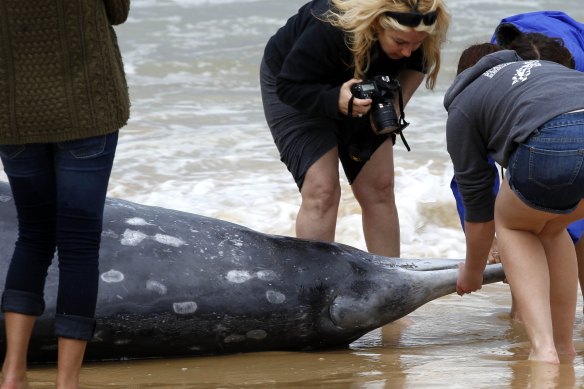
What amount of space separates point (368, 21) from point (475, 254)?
1.20 meters

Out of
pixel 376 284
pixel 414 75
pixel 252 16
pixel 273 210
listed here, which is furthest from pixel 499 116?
pixel 252 16

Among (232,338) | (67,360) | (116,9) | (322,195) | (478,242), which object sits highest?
(116,9)

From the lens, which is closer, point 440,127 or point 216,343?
point 216,343

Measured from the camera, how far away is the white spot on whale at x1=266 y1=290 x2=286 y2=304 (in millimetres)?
4605

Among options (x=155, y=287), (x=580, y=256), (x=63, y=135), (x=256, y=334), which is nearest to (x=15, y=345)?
(x=63, y=135)

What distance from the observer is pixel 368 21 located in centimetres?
476

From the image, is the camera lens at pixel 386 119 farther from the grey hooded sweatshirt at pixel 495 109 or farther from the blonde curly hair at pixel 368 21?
the grey hooded sweatshirt at pixel 495 109

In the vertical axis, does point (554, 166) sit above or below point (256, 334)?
above

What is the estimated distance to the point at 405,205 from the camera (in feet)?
26.5

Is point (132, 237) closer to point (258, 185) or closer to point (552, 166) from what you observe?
point (552, 166)

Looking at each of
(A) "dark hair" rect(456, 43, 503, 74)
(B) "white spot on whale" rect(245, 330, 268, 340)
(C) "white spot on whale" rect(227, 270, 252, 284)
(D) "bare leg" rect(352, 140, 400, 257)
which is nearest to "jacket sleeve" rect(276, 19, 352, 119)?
(D) "bare leg" rect(352, 140, 400, 257)

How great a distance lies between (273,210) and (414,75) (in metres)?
2.77

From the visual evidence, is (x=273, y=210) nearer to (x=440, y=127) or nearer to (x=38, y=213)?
(x=440, y=127)

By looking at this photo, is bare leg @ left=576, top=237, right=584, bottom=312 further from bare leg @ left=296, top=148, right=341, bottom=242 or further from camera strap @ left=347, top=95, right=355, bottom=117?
camera strap @ left=347, top=95, right=355, bottom=117
